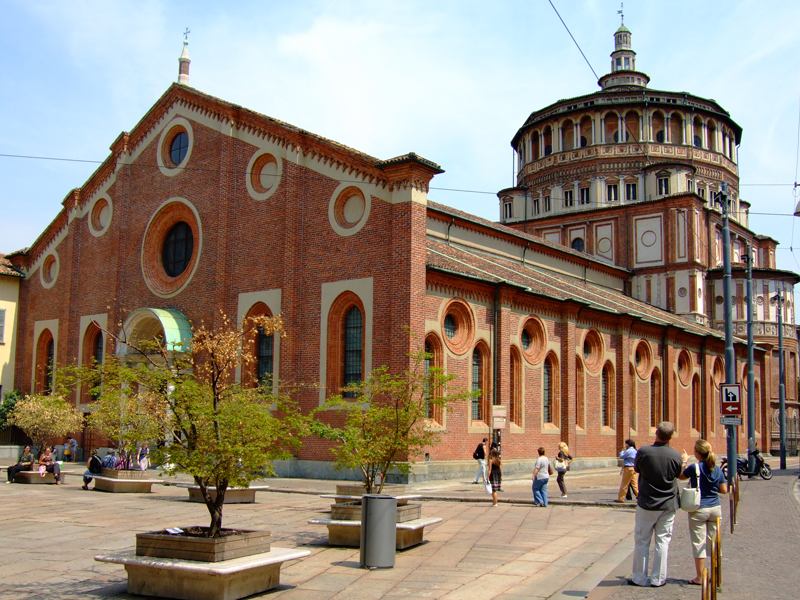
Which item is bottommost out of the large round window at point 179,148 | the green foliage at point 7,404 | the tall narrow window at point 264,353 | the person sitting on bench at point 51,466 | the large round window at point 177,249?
the person sitting on bench at point 51,466

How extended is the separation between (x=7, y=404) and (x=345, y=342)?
1801 cm

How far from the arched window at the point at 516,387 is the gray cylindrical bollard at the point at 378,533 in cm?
1754

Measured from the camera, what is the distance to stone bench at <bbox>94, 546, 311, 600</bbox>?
8180 mm

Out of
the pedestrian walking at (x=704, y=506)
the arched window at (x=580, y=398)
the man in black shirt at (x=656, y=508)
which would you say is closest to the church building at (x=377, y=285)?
the arched window at (x=580, y=398)

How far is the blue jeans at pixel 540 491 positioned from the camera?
1739 cm

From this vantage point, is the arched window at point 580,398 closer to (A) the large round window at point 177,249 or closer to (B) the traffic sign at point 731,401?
(B) the traffic sign at point 731,401

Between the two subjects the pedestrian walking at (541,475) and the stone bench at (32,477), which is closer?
the pedestrian walking at (541,475)

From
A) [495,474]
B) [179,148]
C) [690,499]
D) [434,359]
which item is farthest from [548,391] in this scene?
[690,499]

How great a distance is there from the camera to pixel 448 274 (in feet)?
79.2

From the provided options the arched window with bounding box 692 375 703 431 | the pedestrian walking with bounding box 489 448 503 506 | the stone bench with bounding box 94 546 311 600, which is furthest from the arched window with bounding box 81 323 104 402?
the arched window with bounding box 692 375 703 431

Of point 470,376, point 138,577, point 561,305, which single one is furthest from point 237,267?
point 138,577

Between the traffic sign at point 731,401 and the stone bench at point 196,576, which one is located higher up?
the traffic sign at point 731,401

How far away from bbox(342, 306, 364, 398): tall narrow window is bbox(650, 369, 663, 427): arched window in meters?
18.3

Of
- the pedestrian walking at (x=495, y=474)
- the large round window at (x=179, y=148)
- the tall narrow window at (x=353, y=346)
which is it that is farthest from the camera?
the large round window at (x=179, y=148)
